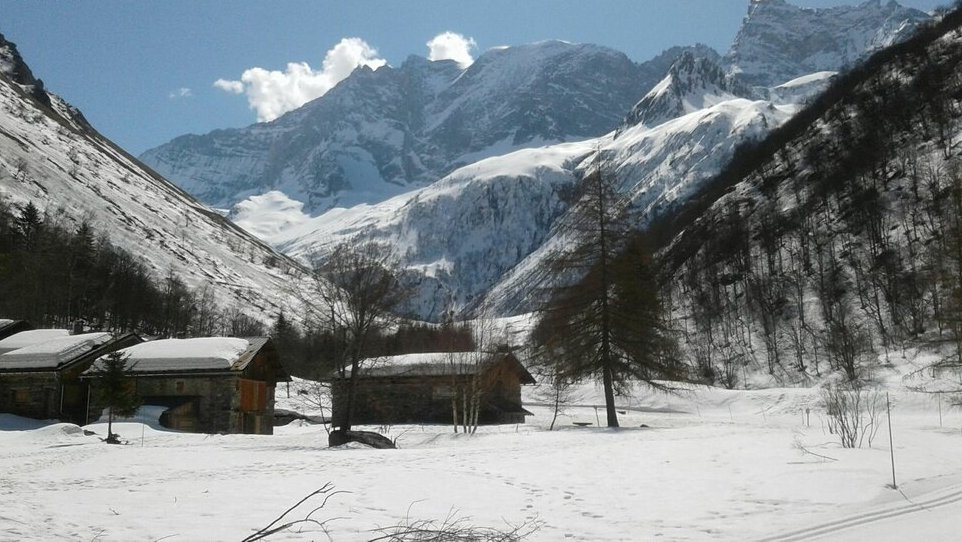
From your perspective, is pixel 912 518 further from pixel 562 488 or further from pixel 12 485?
pixel 12 485

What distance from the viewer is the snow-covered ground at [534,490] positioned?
826cm

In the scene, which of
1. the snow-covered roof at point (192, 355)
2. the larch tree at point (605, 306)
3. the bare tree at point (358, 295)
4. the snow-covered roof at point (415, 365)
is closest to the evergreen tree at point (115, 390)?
Result: the snow-covered roof at point (192, 355)

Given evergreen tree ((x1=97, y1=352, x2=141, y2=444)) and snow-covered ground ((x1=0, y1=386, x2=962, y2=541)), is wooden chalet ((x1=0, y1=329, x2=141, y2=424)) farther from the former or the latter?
snow-covered ground ((x1=0, y1=386, x2=962, y2=541))

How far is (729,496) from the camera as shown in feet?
34.4

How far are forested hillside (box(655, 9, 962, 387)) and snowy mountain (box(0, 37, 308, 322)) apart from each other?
58.3m

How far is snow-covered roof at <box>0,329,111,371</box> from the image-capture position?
115 feet

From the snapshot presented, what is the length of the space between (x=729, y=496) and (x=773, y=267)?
218 ft

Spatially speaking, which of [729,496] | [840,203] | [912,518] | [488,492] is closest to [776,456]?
[729,496]

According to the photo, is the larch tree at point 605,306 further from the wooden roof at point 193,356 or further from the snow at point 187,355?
the snow at point 187,355

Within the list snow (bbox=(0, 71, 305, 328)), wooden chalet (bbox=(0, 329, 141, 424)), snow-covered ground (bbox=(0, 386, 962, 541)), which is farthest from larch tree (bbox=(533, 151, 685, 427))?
snow (bbox=(0, 71, 305, 328))

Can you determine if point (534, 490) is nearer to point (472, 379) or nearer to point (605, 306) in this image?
point (605, 306)

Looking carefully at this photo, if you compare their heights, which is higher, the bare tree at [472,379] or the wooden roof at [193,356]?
the wooden roof at [193,356]

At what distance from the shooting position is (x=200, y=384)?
116 feet

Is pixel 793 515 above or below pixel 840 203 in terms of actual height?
below
